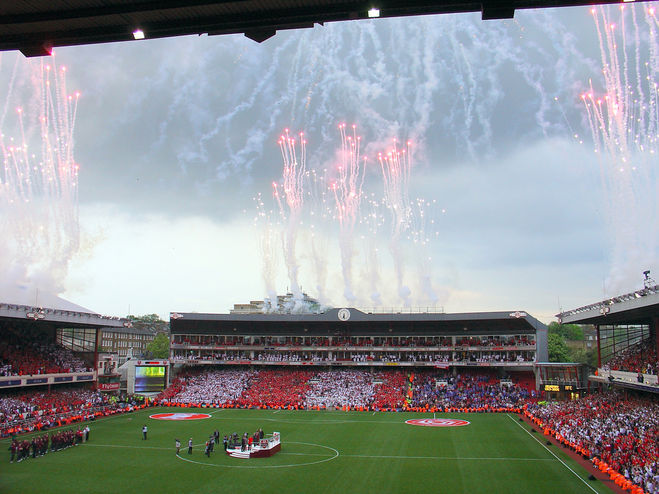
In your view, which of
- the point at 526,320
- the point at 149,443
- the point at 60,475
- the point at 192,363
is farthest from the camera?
the point at 192,363

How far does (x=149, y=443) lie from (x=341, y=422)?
18.3 metres

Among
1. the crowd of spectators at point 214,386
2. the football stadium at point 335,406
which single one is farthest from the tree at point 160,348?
the crowd of spectators at point 214,386

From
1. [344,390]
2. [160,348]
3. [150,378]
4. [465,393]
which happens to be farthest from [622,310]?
[160,348]

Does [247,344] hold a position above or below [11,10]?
below

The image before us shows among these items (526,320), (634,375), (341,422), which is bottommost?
(341,422)

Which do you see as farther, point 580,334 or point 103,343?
point 580,334

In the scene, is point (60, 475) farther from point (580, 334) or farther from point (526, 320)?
point (580, 334)

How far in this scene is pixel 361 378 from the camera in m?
72.5

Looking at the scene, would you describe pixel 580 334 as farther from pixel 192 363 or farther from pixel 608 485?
pixel 608 485

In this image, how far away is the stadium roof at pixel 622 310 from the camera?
3968cm

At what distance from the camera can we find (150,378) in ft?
250

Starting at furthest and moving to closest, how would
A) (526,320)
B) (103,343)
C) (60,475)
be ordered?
1. (103,343)
2. (526,320)
3. (60,475)

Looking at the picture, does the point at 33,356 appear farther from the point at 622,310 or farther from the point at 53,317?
the point at 622,310

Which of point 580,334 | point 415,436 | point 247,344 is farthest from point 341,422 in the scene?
point 580,334
